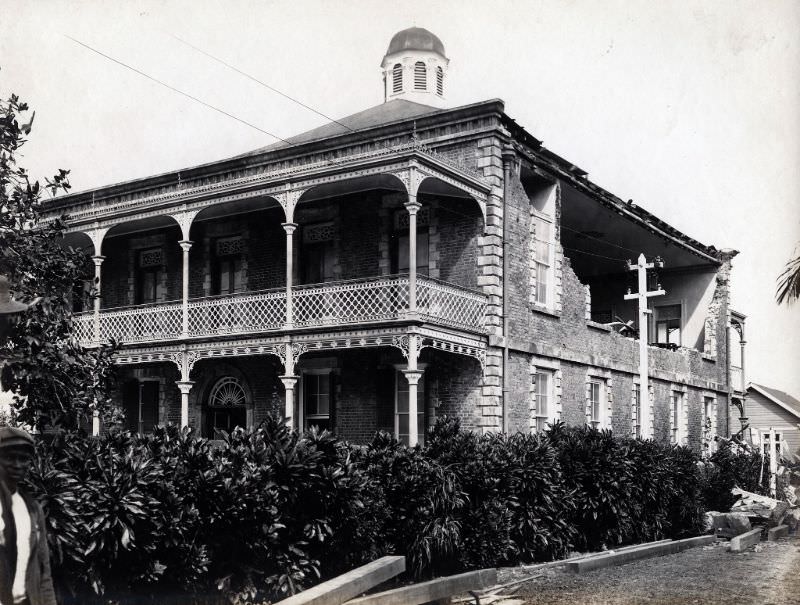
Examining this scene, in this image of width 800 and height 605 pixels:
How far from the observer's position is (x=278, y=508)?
28.0 feet

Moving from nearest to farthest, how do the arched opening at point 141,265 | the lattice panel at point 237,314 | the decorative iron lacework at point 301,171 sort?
the decorative iron lacework at point 301,171 → the lattice panel at point 237,314 → the arched opening at point 141,265

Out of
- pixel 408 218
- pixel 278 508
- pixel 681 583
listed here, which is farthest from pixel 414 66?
pixel 278 508

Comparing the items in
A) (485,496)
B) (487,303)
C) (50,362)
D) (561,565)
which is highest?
(487,303)

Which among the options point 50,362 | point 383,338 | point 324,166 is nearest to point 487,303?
point 383,338

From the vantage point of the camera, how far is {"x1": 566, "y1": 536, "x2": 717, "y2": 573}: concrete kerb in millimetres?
12320

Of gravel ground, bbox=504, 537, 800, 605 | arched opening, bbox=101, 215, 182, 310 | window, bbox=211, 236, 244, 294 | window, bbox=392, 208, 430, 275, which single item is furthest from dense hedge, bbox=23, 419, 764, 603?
arched opening, bbox=101, 215, 182, 310

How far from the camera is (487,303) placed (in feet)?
59.9

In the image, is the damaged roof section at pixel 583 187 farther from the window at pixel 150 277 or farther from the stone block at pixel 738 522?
the window at pixel 150 277

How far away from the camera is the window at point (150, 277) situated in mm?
23656

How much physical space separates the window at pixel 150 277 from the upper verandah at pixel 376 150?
5.07ft

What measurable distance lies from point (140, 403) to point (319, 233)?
23.6 ft

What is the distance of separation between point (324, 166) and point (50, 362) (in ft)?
24.9

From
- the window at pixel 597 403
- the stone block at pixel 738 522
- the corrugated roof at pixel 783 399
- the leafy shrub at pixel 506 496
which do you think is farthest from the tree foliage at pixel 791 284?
the corrugated roof at pixel 783 399

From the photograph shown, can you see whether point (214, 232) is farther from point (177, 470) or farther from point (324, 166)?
point (177, 470)
